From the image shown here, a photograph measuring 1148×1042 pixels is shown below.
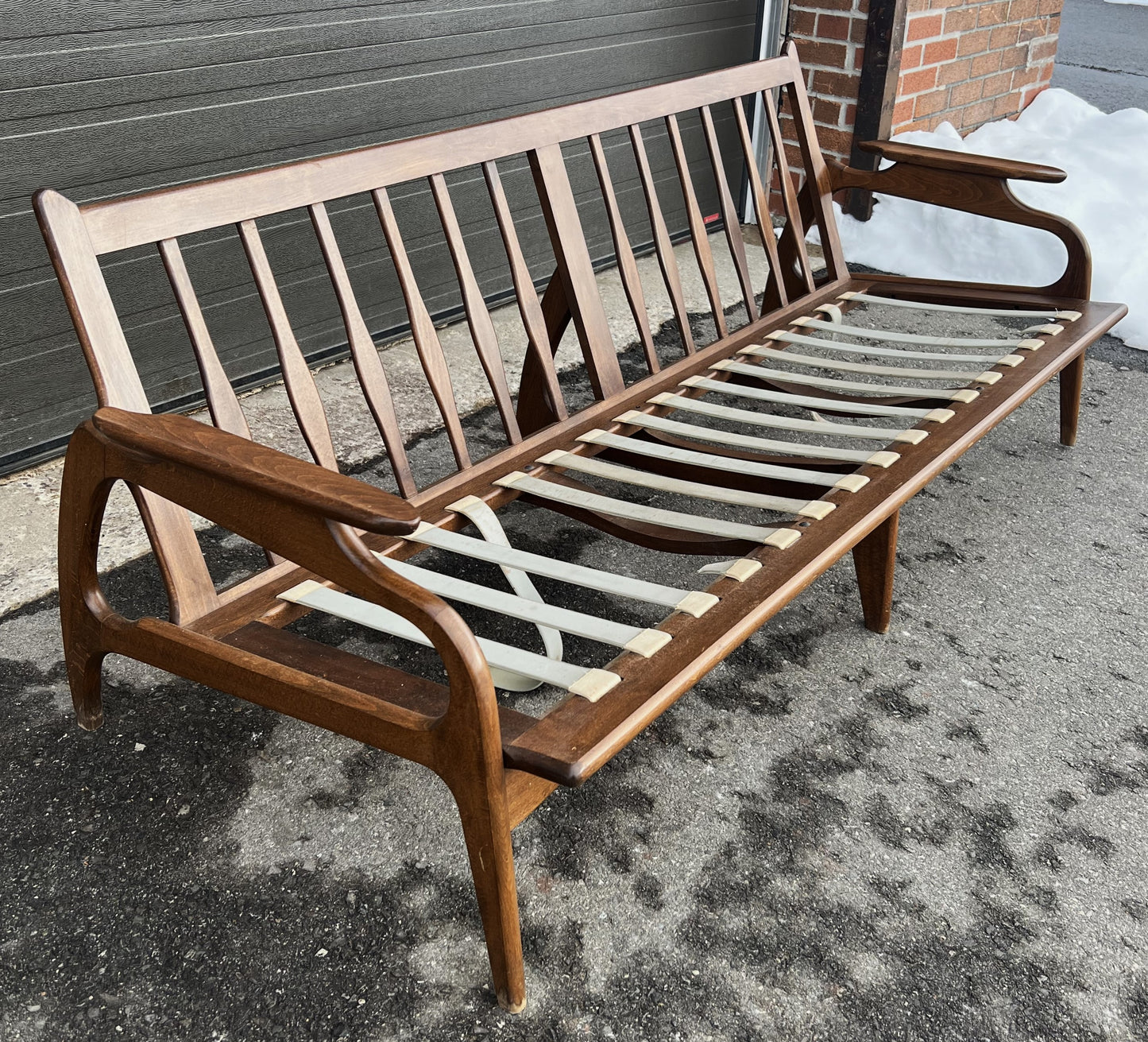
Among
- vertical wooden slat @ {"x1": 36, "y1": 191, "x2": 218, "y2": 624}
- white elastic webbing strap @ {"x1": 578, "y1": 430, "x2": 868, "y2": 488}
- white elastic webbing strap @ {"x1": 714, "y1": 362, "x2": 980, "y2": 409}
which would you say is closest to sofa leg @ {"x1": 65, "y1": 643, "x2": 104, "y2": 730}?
vertical wooden slat @ {"x1": 36, "y1": 191, "x2": 218, "y2": 624}

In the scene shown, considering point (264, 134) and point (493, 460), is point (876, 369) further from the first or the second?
point (264, 134)

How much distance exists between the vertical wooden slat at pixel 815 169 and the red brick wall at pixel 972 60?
168 centimetres

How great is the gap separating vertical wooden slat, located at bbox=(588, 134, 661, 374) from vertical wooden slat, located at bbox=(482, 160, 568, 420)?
229mm

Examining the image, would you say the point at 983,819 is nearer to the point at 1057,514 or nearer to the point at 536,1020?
the point at 536,1020

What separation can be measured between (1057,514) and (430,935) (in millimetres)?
1907

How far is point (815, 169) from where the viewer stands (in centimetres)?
291

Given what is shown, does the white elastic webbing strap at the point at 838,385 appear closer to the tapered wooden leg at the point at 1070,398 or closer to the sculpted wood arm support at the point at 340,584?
the tapered wooden leg at the point at 1070,398

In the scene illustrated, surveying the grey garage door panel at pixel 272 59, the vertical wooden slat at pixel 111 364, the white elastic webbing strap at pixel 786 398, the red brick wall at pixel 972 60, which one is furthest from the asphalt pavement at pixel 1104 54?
the vertical wooden slat at pixel 111 364

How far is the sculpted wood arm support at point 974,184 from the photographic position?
8.97ft

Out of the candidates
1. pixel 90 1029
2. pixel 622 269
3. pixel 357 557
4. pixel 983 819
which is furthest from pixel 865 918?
pixel 622 269

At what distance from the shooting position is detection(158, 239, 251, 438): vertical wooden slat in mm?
1683

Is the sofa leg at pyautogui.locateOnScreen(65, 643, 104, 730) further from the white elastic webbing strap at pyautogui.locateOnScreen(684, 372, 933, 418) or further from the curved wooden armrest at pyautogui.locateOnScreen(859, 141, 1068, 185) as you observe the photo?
the curved wooden armrest at pyautogui.locateOnScreen(859, 141, 1068, 185)

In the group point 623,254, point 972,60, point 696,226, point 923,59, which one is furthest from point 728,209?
point 972,60

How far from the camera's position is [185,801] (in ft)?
6.01
